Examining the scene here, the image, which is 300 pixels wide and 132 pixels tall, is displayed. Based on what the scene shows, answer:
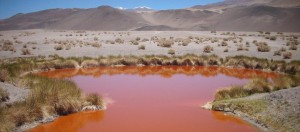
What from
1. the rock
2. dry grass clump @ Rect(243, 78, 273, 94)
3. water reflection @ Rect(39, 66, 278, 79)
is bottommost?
water reflection @ Rect(39, 66, 278, 79)

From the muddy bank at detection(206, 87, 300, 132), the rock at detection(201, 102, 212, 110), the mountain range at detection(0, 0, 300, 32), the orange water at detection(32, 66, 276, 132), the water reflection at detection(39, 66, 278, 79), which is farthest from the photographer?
the mountain range at detection(0, 0, 300, 32)

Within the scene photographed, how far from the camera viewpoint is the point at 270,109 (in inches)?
368

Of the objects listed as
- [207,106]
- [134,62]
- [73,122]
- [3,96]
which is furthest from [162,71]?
[3,96]

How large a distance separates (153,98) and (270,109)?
434 centimetres

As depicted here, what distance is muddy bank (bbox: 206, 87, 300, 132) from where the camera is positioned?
8.38m

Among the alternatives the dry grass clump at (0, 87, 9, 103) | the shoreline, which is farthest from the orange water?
the dry grass clump at (0, 87, 9, 103)

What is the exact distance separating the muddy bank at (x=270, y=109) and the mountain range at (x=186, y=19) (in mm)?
70043

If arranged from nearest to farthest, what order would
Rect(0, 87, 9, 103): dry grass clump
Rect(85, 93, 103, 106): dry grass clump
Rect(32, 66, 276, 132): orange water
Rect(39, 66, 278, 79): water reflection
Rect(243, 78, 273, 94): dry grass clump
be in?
1. Rect(32, 66, 276, 132): orange water
2. Rect(0, 87, 9, 103): dry grass clump
3. Rect(85, 93, 103, 106): dry grass clump
4. Rect(243, 78, 273, 94): dry grass clump
5. Rect(39, 66, 278, 79): water reflection

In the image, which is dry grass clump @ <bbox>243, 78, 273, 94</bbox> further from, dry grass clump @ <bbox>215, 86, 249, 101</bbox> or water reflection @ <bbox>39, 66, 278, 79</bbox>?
water reflection @ <bbox>39, 66, 278, 79</bbox>

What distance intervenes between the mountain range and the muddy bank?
7004cm

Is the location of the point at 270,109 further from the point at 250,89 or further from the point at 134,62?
the point at 134,62

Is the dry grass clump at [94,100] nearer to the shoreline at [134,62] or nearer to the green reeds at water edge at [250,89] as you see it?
the green reeds at water edge at [250,89]

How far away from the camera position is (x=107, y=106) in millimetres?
11250

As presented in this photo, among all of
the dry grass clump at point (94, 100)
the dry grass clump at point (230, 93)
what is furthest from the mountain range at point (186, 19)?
the dry grass clump at point (94, 100)
